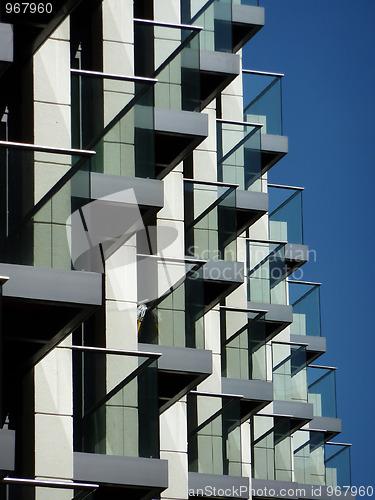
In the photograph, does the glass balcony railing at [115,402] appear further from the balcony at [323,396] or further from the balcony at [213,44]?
the balcony at [323,396]

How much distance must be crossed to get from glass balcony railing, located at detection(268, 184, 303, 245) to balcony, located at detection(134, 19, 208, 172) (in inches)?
288

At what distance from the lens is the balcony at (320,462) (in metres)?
25.8

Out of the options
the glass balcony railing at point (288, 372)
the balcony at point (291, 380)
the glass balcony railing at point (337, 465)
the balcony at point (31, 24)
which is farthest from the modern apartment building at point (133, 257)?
the glass balcony railing at point (288, 372)

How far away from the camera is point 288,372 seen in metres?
26.5

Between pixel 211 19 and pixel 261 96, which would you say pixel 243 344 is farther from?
pixel 261 96

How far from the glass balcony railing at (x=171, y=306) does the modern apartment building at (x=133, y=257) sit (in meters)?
0.02

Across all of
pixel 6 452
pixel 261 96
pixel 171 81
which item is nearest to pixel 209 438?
pixel 171 81

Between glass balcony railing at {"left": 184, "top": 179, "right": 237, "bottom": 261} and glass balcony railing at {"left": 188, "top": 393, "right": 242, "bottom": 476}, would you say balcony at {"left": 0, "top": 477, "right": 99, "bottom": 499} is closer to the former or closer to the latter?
glass balcony railing at {"left": 188, "top": 393, "right": 242, "bottom": 476}

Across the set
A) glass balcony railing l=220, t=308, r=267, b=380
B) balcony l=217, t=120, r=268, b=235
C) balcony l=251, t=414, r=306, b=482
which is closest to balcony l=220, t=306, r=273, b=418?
glass balcony railing l=220, t=308, r=267, b=380

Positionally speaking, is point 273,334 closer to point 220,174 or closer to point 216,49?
point 220,174

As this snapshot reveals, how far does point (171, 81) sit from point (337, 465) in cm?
1005

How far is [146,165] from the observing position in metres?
16.3

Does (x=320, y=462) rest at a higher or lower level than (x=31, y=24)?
lower

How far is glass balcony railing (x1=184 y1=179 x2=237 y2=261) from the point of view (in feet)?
66.2
